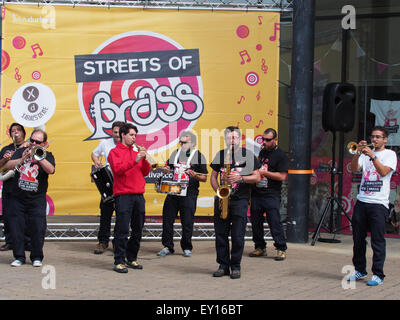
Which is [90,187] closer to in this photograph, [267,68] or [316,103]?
[267,68]

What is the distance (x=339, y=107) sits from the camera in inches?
416

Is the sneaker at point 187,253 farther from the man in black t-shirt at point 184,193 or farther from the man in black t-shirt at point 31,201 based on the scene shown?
the man in black t-shirt at point 31,201

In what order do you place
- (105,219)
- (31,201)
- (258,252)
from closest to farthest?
(31,201)
(258,252)
(105,219)

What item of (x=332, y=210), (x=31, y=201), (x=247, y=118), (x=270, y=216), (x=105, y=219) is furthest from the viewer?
(x=332, y=210)

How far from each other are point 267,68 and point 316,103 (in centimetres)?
242

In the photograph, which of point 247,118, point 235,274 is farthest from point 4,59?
point 235,274

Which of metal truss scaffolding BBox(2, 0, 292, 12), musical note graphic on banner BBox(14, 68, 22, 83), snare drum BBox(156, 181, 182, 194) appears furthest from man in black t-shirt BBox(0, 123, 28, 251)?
metal truss scaffolding BBox(2, 0, 292, 12)

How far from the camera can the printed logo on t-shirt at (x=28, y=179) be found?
832 cm

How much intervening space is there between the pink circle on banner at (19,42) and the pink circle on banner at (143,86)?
46.5 inches

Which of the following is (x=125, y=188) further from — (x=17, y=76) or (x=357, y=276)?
(x=17, y=76)

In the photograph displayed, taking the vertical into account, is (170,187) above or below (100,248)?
above

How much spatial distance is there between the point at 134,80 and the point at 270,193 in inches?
127

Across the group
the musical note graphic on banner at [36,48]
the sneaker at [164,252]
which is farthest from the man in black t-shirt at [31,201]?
the musical note graphic on banner at [36,48]

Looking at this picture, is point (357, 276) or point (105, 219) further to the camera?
point (105, 219)
